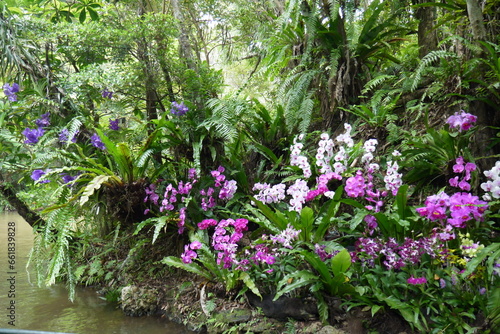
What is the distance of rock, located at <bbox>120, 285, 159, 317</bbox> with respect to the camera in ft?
9.48

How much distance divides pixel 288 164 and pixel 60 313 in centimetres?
225

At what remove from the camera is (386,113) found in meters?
3.28

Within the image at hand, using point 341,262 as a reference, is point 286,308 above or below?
below

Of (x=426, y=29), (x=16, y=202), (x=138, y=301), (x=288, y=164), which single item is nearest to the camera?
(x=138, y=301)

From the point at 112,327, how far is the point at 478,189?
8.95 ft

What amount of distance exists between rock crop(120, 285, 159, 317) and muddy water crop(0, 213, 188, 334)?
0.06 m

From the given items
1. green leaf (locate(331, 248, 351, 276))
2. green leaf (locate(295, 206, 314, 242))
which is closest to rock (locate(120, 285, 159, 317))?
green leaf (locate(295, 206, 314, 242))

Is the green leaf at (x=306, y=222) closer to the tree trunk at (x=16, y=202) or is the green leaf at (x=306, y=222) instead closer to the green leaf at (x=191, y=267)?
the green leaf at (x=191, y=267)

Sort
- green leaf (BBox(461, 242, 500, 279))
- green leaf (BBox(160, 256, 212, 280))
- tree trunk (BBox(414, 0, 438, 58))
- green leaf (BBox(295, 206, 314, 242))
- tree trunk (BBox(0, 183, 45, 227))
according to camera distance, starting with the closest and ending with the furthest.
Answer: green leaf (BBox(461, 242, 500, 279)) → green leaf (BBox(295, 206, 314, 242)) → green leaf (BBox(160, 256, 212, 280)) → tree trunk (BBox(0, 183, 45, 227)) → tree trunk (BBox(414, 0, 438, 58))

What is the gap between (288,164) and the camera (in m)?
3.57

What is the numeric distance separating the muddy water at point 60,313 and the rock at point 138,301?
63 millimetres

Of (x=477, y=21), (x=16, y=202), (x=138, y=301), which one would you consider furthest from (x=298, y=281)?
(x=16, y=202)

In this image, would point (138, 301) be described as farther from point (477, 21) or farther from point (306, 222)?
point (477, 21)

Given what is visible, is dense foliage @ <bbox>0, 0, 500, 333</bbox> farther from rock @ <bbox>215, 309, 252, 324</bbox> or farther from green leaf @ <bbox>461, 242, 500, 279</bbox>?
rock @ <bbox>215, 309, 252, 324</bbox>
